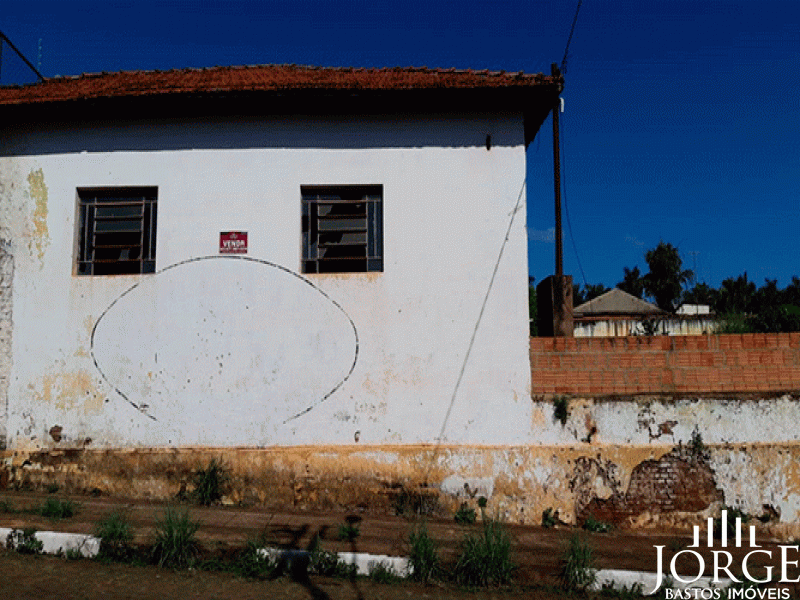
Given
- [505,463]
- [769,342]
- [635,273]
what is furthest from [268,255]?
[635,273]

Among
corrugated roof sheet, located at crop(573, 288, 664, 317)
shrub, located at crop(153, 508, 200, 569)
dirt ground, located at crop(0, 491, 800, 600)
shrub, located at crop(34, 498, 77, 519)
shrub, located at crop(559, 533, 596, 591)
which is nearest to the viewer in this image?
dirt ground, located at crop(0, 491, 800, 600)

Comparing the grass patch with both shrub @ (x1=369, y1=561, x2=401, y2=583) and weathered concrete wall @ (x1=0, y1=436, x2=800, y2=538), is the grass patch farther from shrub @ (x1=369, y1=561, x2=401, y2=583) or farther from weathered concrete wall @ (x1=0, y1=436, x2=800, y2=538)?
weathered concrete wall @ (x1=0, y1=436, x2=800, y2=538)

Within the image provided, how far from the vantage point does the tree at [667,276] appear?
125 feet

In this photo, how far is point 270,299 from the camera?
22.7 feet

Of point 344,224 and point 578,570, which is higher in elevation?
point 344,224

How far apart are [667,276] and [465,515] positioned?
35744 millimetres

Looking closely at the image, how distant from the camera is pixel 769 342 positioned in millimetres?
6602

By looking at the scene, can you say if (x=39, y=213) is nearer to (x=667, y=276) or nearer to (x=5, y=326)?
(x=5, y=326)

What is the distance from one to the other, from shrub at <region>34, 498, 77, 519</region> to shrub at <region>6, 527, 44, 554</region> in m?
0.53

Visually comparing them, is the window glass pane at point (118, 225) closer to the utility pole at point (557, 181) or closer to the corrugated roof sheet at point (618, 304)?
the utility pole at point (557, 181)

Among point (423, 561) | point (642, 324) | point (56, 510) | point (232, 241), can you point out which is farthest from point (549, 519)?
point (642, 324)

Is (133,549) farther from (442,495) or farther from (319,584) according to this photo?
(442,495)

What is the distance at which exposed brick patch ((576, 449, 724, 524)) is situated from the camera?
6.38 meters

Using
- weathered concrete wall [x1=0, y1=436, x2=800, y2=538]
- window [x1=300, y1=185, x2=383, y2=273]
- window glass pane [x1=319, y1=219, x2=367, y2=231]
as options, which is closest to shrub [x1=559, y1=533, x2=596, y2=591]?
weathered concrete wall [x1=0, y1=436, x2=800, y2=538]
